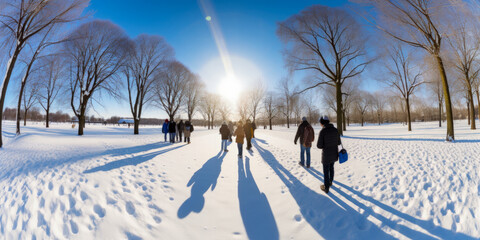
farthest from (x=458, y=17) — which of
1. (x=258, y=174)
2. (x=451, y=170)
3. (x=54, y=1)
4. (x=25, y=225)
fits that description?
(x=54, y=1)

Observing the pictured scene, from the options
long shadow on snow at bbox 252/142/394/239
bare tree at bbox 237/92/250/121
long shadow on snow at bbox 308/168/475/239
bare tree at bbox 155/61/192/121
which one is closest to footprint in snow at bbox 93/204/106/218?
long shadow on snow at bbox 252/142/394/239

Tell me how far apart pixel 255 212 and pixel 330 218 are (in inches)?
54.8

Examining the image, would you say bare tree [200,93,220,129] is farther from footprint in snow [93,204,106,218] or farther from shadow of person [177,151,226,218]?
footprint in snow [93,204,106,218]

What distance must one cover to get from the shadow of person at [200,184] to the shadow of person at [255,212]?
0.87m

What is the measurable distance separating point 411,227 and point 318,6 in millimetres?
14678

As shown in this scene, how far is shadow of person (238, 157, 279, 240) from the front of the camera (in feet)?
9.31

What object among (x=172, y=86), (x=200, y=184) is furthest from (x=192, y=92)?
(x=200, y=184)

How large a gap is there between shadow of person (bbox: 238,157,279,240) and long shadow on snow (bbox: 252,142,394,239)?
0.71 meters

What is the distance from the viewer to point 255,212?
3.39m

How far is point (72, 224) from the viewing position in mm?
2584

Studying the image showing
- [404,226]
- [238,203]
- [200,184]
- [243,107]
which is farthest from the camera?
[243,107]

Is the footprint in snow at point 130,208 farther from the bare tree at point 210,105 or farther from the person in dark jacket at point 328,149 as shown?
the bare tree at point 210,105

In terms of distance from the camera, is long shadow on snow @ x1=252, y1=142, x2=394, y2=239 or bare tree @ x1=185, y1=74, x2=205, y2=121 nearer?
long shadow on snow @ x1=252, y1=142, x2=394, y2=239

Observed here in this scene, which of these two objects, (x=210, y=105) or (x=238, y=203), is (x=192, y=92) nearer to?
(x=210, y=105)
